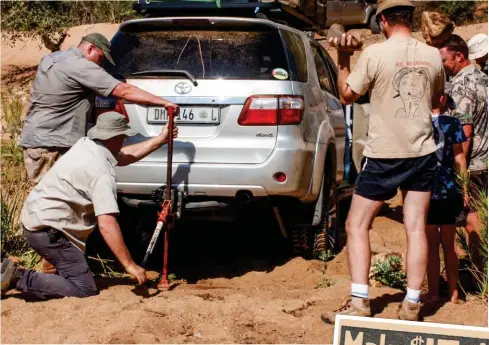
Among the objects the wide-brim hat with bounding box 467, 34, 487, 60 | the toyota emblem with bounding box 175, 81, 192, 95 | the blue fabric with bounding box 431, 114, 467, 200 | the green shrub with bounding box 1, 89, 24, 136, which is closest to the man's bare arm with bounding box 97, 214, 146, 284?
the toyota emblem with bounding box 175, 81, 192, 95

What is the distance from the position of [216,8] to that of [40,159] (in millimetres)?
2005

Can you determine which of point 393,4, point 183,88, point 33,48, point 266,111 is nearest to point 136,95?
point 183,88

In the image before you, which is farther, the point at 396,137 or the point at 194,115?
the point at 194,115

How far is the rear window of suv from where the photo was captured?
21.9 ft

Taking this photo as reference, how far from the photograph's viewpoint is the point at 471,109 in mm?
5953

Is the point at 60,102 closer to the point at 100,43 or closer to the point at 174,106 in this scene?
the point at 100,43

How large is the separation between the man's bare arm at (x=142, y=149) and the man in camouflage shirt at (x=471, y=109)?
6.63ft

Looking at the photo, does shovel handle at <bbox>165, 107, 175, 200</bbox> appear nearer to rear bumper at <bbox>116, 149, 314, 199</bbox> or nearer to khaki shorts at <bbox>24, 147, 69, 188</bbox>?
rear bumper at <bbox>116, 149, 314, 199</bbox>

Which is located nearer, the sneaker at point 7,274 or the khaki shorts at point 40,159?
the sneaker at point 7,274

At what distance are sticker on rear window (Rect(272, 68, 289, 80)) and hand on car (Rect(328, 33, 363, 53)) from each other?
4.56 feet

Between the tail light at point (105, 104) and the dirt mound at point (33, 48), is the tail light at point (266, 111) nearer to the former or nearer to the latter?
the tail light at point (105, 104)

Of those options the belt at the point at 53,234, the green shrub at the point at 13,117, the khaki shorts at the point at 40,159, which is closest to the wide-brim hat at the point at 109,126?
the belt at the point at 53,234

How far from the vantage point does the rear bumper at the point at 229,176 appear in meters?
6.49

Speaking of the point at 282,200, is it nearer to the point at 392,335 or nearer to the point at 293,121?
the point at 293,121
